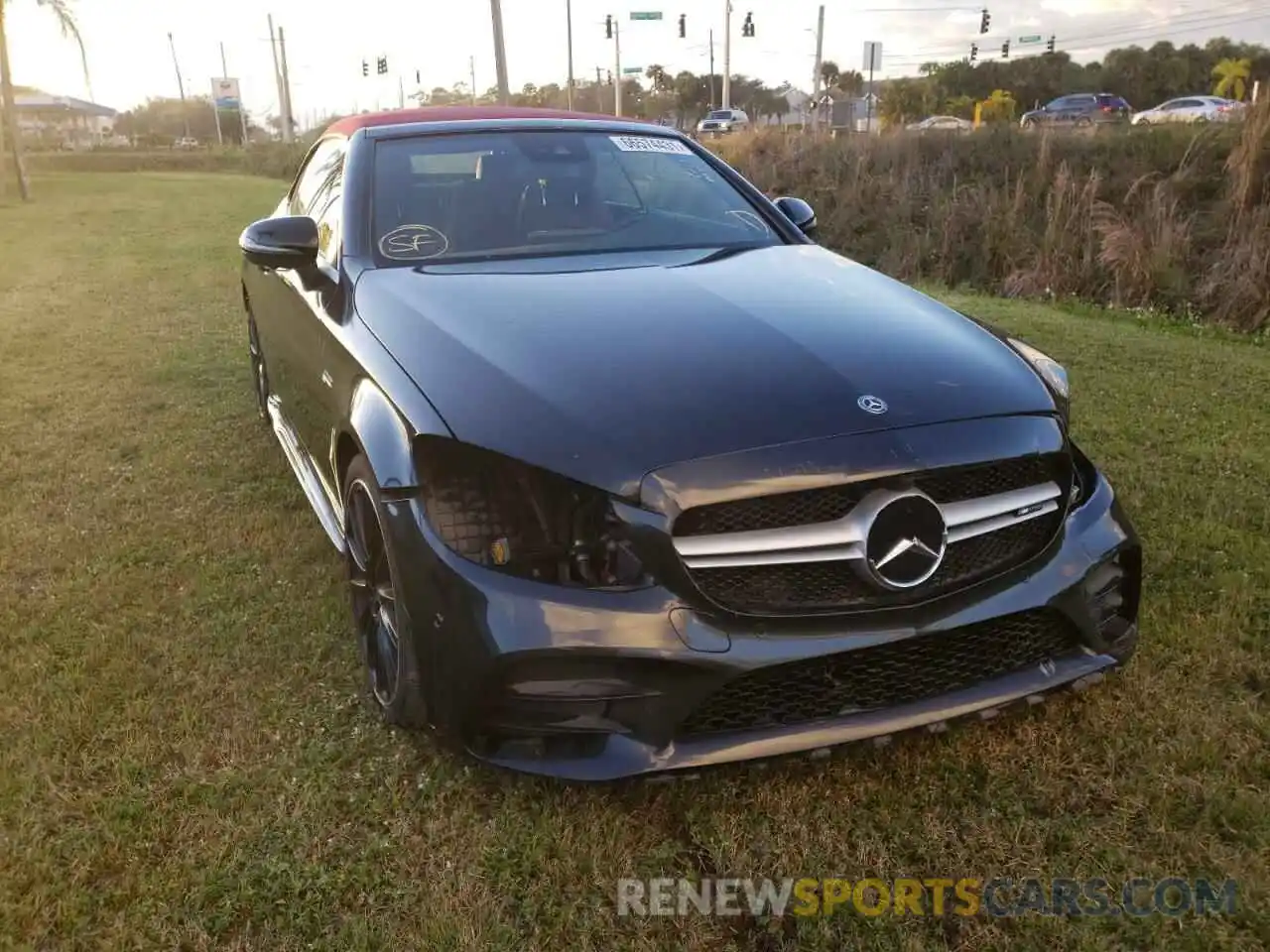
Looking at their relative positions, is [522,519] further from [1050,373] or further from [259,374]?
[259,374]

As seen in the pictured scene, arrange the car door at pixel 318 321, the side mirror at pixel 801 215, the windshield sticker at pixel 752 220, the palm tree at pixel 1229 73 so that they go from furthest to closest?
the palm tree at pixel 1229 73
the side mirror at pixel 801 215
the windshield sticker at pixel 752 220
the car door at pixel 318 321

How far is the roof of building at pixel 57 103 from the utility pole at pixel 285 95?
74.1 feet

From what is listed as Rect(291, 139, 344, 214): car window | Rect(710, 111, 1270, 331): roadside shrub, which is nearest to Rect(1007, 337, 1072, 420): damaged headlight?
Rect(291, 139, 344, 214): car window

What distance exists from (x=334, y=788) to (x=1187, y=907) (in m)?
1.83

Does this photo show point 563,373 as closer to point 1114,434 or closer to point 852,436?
point 852,436

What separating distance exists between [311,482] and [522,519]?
5.17 feet

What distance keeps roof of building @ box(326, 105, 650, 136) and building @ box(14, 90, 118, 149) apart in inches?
2724

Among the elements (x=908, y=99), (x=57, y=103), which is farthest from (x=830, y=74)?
(x=57, y=103)

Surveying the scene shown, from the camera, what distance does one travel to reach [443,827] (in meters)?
2.25

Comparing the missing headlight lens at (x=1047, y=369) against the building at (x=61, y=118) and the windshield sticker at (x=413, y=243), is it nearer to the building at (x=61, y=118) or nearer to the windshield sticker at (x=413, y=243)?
the windshield sticker at (x=413, y=243)

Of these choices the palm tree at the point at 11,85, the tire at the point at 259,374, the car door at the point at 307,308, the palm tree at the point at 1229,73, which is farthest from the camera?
the palm tree at the point at 1229,73

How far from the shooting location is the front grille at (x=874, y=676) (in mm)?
2010

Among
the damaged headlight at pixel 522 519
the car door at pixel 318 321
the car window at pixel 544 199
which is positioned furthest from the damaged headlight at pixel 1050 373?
the car door at pixel 318 321

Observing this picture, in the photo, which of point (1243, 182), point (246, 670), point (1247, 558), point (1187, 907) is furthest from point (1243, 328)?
point (246, 670)
